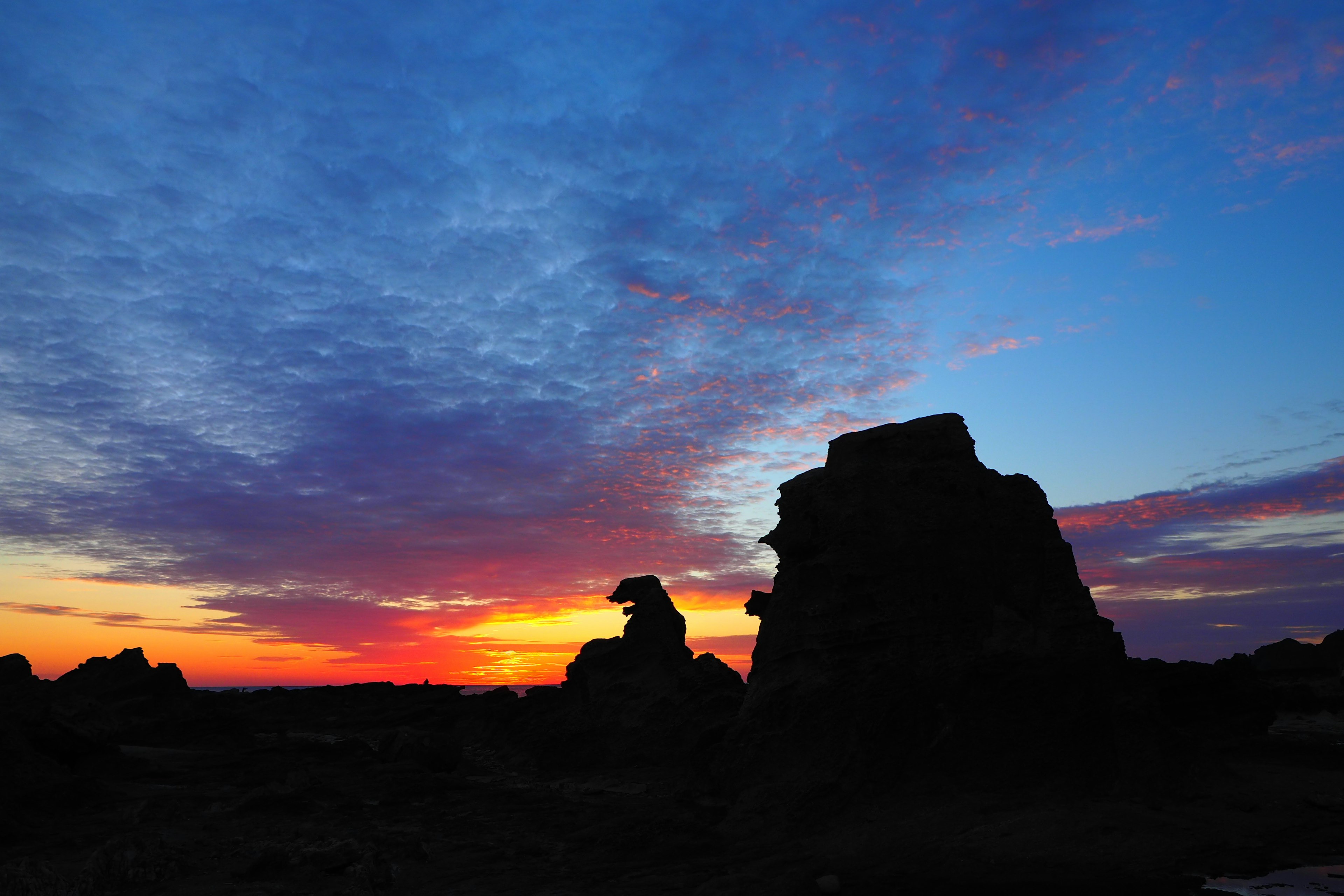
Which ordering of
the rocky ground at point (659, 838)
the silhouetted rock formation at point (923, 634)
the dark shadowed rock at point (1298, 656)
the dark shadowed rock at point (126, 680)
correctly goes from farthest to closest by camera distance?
1. the dark shadowed rock at point (1298, 656)
2. the dark shadowed rock at point (126, 680)
3. the silhouetted rock formation at point (923, 634)
4. the rocky ground at point (659, 838)

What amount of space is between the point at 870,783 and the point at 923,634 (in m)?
3.20

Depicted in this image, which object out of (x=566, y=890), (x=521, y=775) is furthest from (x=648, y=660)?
(x=566, y=890)

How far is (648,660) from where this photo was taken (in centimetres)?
3017

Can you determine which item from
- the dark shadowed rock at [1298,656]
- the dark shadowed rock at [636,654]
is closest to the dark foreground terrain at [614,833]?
the dark shadowed rock at [636,654]

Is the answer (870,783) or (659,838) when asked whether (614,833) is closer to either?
(659,838)

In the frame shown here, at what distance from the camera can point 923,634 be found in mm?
15602

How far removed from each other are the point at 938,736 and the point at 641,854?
21.0ft

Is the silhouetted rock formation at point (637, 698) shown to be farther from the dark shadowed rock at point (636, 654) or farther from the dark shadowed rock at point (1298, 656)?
the dark shadowed rock at point (1298, 656)

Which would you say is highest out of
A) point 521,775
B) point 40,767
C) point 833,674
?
point 833,674

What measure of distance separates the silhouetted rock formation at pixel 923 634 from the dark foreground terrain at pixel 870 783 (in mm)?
49

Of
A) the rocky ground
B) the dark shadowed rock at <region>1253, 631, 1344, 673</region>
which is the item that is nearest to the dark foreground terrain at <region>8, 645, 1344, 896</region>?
the rocky ground

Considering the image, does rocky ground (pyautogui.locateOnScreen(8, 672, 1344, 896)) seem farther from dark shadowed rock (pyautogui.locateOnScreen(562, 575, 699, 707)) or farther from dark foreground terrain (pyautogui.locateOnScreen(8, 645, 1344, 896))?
dark shadowed rock (pyautogui.locateOnScreen(562, 575, 699, 707))

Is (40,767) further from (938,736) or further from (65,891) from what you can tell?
(938,736)

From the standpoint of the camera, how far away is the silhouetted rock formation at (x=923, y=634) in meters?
14.8
